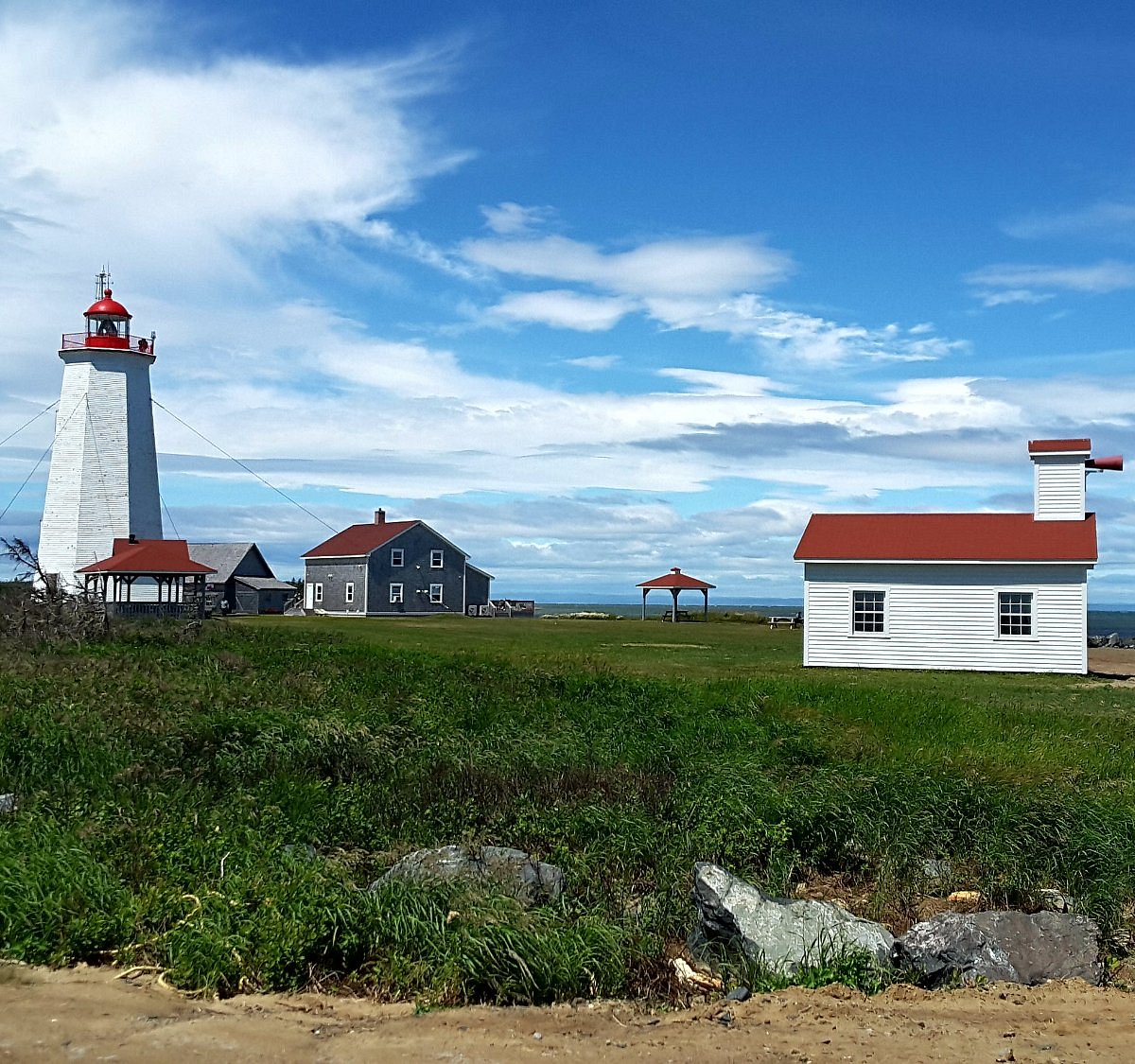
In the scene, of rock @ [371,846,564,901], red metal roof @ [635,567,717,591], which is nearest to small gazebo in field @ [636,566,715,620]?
red metal roof @ [635,567,717,591]

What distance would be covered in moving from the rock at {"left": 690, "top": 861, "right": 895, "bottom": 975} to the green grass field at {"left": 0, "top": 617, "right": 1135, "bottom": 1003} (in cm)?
Answer: 41

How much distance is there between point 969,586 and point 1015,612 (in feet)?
3.96

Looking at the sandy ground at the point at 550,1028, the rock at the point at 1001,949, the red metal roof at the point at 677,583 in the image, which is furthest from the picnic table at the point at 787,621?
the sandy ground at the point at 550,1028

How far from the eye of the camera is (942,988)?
6820 millimetres

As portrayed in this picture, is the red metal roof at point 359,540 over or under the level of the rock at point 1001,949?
over

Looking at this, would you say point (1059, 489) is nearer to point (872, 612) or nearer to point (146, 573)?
point (872, 612)

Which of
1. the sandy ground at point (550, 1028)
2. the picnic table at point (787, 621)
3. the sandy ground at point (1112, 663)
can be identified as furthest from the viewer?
the picnic table at point (787, 621)

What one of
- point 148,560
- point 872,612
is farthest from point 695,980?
point 148,560

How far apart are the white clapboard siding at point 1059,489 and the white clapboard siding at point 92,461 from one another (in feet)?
96.4

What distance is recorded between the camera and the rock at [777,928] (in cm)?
707

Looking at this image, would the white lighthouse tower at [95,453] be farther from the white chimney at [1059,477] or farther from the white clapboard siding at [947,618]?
the white chimney at [1059,477]

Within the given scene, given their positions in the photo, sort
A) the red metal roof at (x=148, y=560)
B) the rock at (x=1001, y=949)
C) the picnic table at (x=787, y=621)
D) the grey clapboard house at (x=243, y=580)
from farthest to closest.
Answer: the grey clapboard house at (x=243, y=580) → the picnic table at (x=787, y=621) → the red metal roof at (x=148, y=560) → the rock at (x=1001, y=949)

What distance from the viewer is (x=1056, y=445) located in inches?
1167

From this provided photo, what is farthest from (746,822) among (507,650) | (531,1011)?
(507,650)
